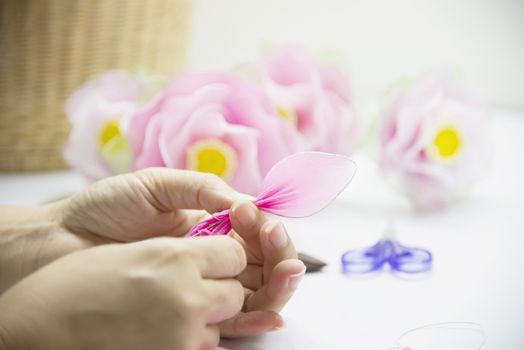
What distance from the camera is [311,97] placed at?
87cm

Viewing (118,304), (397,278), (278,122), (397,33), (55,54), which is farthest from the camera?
(397,33)

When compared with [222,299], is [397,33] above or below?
above

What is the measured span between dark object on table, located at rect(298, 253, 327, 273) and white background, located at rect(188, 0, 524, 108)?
81 centimetres

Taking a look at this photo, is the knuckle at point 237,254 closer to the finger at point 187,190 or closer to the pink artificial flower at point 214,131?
the finger at point 187,190

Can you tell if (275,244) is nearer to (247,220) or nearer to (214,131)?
(247,220)

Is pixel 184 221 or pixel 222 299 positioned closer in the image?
pixel 222 299

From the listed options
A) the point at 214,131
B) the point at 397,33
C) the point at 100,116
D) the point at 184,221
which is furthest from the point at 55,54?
the point at 397,33

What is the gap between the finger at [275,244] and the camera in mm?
524

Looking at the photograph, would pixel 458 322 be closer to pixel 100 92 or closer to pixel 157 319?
pixel 157 319

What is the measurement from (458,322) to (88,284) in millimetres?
310

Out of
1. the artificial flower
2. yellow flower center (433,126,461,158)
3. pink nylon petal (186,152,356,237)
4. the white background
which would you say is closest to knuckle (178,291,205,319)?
pink nylon petal (186,152,356,237)

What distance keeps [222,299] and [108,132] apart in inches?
17.9

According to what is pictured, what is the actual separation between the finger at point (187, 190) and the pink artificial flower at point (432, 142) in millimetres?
355

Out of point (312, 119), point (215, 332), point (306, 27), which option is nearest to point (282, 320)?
point (215, 332)
